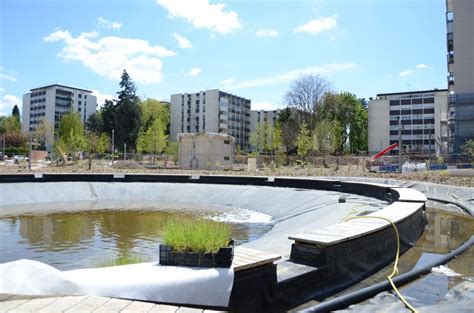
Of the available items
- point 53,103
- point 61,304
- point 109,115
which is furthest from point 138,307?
point 53,103

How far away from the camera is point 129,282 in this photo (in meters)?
3.19

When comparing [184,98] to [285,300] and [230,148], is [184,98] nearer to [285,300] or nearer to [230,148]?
[230,148]

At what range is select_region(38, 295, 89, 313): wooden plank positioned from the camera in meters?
2.75

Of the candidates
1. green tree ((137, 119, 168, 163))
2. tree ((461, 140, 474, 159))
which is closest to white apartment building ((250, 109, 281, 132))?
green tree ((137, 119, 168, 163))

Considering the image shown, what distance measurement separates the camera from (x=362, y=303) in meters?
3.85

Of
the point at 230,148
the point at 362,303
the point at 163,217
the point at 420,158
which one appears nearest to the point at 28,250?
the point at 163,217

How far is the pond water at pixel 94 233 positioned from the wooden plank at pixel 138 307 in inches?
137

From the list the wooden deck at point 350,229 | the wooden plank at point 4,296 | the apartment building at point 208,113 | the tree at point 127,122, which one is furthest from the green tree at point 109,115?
the wooden plank at point 4,296

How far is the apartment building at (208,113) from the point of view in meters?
89.2

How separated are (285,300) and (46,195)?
15948 mm

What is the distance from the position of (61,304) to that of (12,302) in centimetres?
38

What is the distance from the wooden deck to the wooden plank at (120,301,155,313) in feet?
7.36

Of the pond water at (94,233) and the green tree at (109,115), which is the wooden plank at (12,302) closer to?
the pond water at (94,233)

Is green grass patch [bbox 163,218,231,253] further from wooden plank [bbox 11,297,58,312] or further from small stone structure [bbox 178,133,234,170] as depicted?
small stone structure [bbox 178,133,234,170]
